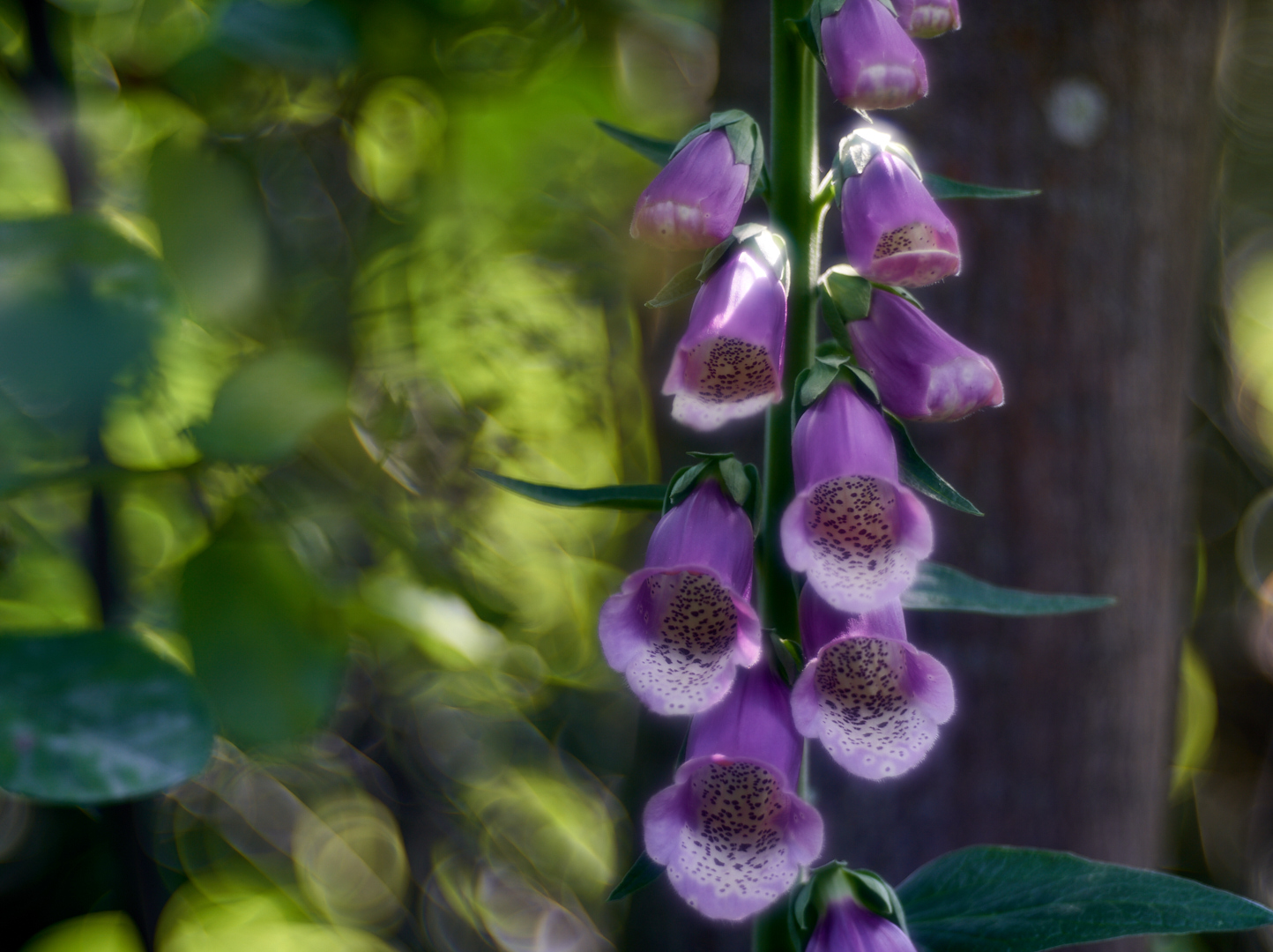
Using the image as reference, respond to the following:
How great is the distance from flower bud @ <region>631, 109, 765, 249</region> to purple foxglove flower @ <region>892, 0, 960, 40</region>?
122 mm

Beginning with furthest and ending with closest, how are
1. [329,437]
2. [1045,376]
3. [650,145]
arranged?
[329,437], [1045,376], [650,145]

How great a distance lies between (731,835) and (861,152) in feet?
1.33

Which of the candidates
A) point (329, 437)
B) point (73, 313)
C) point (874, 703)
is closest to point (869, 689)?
point (874, 703)

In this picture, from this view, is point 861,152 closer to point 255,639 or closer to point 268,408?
point 268,408

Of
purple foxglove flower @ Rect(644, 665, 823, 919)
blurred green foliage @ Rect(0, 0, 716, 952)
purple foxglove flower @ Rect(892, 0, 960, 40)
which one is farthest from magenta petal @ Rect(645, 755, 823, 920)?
purple foxglove flower @ Rect(892, 0, 960, 40)

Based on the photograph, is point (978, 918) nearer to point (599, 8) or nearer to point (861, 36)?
point (861, 36)

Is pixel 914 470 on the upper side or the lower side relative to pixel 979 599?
upper

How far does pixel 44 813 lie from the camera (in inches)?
54.6

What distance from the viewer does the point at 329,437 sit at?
3.67 feet

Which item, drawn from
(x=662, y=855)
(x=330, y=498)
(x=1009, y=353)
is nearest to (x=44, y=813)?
(x=330, y=498)

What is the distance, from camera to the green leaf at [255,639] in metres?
0.68

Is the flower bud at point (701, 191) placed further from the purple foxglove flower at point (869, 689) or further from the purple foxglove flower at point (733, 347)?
the purple foxglove flower at point (869, 689)

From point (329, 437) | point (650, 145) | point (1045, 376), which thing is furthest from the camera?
point (329, 437)

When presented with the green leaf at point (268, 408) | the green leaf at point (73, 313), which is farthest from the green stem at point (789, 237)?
the green leaf at point (73, 313)
